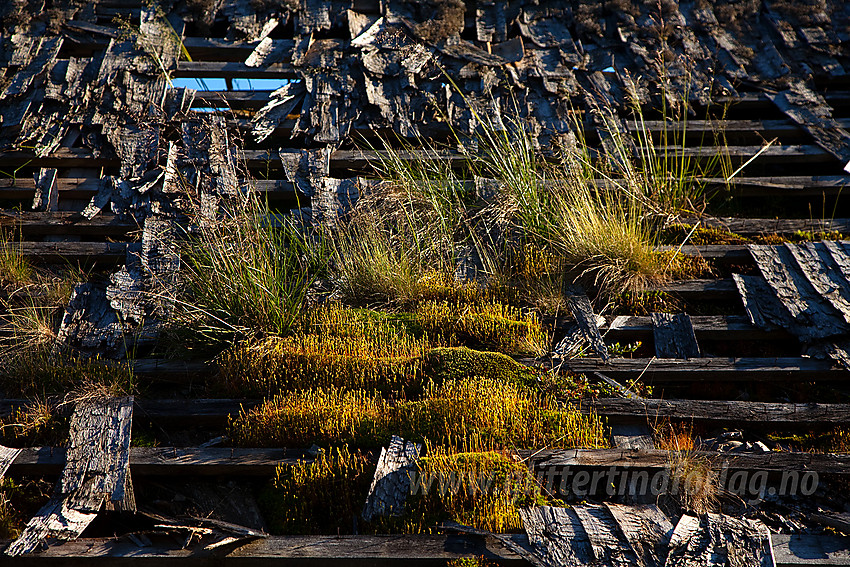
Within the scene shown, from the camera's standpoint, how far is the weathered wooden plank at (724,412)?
3678 millimetres

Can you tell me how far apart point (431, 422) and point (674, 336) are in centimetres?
184

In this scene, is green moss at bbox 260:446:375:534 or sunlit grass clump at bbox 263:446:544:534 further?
green moss at bbox 260:446:375:534

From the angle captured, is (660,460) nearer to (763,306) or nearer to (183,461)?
(763,306)

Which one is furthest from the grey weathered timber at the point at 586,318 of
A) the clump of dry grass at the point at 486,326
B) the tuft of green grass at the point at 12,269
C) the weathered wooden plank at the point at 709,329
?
the tuft of green grass at the point at 12,269

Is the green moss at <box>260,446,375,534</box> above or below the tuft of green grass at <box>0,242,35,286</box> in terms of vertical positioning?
below

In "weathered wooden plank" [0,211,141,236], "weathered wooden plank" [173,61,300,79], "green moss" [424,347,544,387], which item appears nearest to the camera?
"green moss" [424,347,544,387]

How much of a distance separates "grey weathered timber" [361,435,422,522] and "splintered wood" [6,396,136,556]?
128 cm

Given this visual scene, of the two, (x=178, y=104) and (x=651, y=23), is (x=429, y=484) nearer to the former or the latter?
(x=178, y=104)

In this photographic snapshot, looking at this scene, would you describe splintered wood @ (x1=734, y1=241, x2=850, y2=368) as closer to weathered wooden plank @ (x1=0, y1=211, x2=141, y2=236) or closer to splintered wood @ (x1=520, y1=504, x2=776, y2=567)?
splintered wood @ (x1=520, y1=504, x2=776, y2=567)

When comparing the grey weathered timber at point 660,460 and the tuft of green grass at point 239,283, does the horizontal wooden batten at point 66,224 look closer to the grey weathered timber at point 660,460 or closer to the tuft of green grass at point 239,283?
the tuft of green grass at point 239,283

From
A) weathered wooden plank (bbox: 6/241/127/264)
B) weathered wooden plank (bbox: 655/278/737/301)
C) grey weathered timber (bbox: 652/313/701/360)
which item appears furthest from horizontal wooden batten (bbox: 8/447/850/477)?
weathered wooden plank (bbox: 6/241/127/264)

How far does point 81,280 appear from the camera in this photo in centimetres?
454

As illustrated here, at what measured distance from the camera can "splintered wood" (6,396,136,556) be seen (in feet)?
9.90

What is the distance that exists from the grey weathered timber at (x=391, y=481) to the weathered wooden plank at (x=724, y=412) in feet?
3.69
